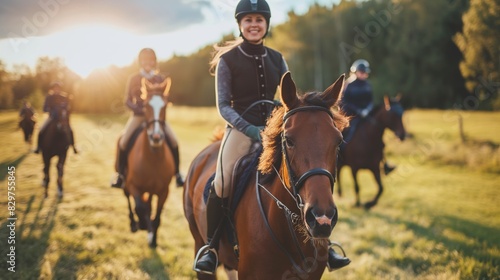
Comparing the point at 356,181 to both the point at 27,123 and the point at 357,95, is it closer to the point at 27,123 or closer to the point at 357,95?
the point at 357,95

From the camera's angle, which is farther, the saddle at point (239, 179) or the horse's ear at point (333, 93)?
the saddle at point (239, 179)

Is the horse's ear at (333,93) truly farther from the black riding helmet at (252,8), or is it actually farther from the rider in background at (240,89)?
the black riding helmet at (252,8)

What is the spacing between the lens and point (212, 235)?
338 cm

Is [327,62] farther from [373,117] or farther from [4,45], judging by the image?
[4,45]

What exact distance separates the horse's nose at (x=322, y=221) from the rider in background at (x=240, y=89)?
52.4 inches

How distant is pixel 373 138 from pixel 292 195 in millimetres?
7123

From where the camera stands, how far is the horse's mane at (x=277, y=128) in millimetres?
2402

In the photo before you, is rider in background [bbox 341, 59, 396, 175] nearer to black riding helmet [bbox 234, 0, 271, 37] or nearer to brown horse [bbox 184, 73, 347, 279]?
black riding helmet [bbox 234, 0, 271, 37]

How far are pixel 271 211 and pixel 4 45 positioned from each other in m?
5.17

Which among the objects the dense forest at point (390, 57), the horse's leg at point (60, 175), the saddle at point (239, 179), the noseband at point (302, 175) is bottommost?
the horse's leg at point (60, 175)

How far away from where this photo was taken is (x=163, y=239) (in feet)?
21.6

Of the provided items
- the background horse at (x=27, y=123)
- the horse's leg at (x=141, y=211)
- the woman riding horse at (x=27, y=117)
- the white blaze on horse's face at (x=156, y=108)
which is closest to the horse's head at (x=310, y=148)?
the white blaze on horse's face at (x=156, y=108)

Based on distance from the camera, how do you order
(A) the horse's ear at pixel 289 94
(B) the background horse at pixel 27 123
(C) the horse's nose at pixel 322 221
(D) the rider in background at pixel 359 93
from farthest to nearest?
(B) the background horse at pixel 27 123 → (D) the rider in background at pixel 359 93 → (A) the horse's ear at pixel 289 94 → (C) the horse's nose at pixel 322 221

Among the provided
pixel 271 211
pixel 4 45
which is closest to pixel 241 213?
pixel 271 211
